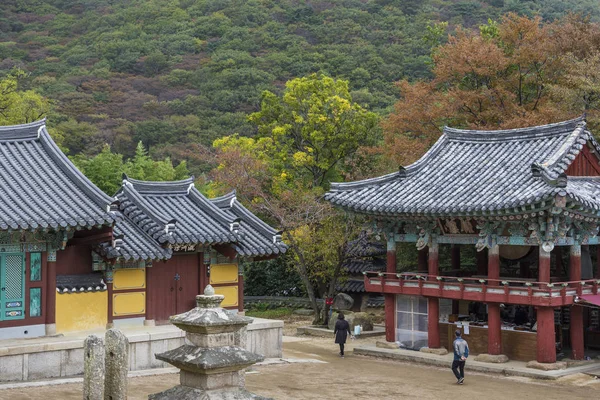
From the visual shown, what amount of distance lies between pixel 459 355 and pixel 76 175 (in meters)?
11.8

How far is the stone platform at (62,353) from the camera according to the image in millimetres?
20828

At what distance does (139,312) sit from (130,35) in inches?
3252

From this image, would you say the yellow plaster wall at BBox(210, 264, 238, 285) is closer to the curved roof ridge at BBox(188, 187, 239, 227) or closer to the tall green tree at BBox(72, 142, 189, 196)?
the curved roof ridge at BBox(188, 187, 239, 227)

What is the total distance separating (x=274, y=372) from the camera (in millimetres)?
24609

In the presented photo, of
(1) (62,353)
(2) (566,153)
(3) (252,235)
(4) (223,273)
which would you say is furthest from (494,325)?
(1) (62,353)

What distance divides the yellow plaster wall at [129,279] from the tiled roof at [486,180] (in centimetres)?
709

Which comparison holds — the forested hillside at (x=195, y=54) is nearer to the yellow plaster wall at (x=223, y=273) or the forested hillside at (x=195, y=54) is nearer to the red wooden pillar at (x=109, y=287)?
A: the yellow plaster wall at (x=223, y=273)

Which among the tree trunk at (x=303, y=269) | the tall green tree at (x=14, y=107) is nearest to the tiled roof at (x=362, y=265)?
the tree trunk at (x=303, y=269)

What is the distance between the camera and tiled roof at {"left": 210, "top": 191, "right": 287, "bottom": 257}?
2778cm

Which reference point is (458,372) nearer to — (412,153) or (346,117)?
(412,153)

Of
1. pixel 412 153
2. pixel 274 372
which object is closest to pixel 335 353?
pixel 274 372

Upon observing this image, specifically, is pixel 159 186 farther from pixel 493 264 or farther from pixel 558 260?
pixel 558 260

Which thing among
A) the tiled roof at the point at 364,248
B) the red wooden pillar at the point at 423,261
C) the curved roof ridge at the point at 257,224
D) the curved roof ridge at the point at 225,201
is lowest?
the red wooden pillar at the point at 423,261

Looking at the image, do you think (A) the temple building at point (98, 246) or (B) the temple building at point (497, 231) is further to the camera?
(B) the temple building at point (497, 231)
